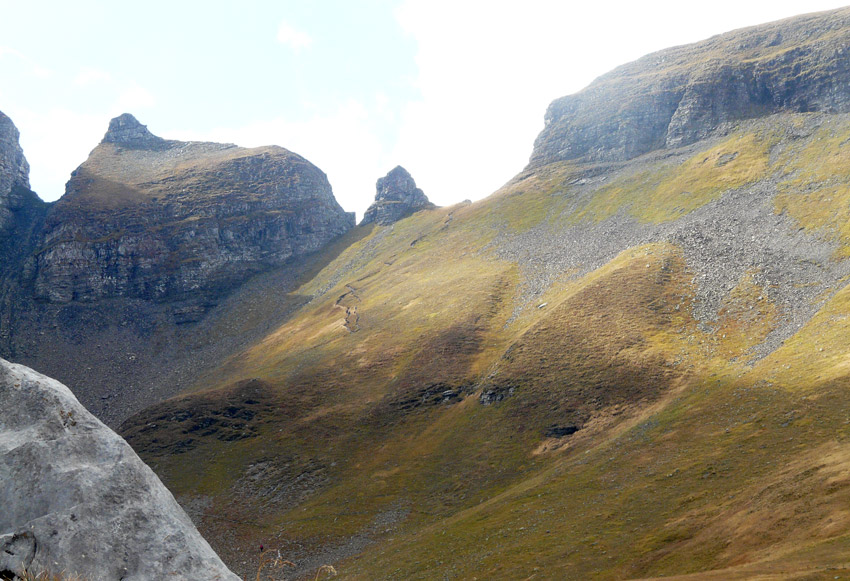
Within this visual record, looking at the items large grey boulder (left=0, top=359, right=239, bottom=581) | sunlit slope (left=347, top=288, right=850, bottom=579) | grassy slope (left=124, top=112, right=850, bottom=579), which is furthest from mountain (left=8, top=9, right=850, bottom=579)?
large grey boulder (left=0, top=359, right=239, bottom=581)

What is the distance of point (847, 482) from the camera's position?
47.1 meters

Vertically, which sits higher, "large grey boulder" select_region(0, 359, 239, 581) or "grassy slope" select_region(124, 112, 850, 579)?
"large grey boulder" select_region(0, 359, 239, 581)

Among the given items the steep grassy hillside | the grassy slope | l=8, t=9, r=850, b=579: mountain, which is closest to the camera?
the grassy slope

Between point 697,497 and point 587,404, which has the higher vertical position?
point 587,404

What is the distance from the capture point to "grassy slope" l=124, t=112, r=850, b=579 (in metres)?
53.3

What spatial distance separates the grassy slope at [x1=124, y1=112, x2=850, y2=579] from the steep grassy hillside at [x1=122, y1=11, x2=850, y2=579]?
40cm

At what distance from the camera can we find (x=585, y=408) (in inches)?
3674

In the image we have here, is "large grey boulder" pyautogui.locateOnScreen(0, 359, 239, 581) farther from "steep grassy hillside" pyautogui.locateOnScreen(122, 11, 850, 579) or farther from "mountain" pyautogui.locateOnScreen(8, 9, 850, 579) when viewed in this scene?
"steep grassy hillside" pyautogui.locateOnScreen(122, 11, 850, 579)

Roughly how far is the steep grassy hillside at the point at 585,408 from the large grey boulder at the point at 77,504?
117ft

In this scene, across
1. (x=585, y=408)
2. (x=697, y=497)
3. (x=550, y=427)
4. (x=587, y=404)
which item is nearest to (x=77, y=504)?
(x=697, y=497)

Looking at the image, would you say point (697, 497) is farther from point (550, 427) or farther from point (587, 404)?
point (550, 427)

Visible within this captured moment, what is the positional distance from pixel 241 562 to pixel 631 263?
9659 centimetres

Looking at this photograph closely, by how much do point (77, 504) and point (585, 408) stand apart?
88.6 metres

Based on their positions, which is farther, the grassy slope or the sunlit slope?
the grassy slope
